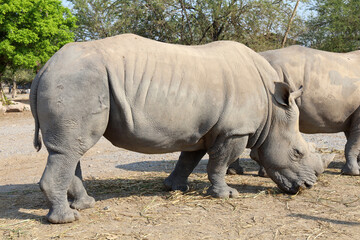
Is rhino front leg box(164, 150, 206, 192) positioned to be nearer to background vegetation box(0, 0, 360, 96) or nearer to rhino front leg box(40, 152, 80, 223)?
rhino front leg box(40, 152, 80, 223)

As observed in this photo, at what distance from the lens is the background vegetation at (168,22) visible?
2072 centimetres

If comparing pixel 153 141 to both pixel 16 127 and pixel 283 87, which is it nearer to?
pixel 283 87

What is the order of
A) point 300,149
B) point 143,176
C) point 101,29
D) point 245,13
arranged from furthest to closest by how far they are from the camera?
point 101,29, point 245,13, point 143,176, point 300,149

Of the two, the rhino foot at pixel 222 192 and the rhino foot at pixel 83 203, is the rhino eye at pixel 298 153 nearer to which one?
the rhino foot at pixel 222 192

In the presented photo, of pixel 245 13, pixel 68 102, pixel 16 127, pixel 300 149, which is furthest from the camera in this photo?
pixel 245 13

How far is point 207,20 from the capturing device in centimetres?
2152

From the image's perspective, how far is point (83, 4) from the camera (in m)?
24.9

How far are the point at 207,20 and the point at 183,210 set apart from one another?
1816 cm

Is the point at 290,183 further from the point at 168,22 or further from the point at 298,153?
the point at 168,22

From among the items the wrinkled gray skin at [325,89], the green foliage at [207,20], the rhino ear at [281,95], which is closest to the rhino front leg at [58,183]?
the rhino ear at [281,95]

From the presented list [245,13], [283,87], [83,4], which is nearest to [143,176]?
[283,87]

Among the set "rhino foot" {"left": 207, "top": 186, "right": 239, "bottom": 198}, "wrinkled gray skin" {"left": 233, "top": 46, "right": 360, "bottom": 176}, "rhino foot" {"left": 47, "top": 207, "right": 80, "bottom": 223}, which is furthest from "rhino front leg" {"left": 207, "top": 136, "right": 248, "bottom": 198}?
"rhino foot" {"left": 47, "top": 207, "right": 80, "bottom": 223}

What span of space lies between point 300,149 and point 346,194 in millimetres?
879

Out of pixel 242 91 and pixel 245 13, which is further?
pixel 245 13
